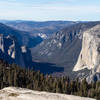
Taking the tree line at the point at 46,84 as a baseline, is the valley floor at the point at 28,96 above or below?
above

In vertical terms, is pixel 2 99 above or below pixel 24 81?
above

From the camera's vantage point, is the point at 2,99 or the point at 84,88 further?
the point at 84,88

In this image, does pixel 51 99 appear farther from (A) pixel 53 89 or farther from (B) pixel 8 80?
(B) pixel 8 80

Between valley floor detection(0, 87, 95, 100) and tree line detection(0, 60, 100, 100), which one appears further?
tree line detection(0, 60, 100, 100)

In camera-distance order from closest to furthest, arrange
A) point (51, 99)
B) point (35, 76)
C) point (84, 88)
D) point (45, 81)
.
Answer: point (51, 99)
point (84, 88)
point (45, 81)
point (35, 76)

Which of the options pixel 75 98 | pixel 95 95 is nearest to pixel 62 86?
pixel 95 95

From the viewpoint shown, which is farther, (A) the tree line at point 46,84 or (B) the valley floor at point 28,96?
(A) the tree line at point 46,84

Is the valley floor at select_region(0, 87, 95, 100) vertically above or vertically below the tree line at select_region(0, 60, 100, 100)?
above

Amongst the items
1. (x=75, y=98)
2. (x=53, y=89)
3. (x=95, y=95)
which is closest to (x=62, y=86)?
(x=53, y=89)

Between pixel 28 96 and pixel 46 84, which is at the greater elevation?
pixel 28 96

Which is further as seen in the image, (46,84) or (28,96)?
(46,84)

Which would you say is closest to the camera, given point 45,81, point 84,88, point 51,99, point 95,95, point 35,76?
point 51,99
